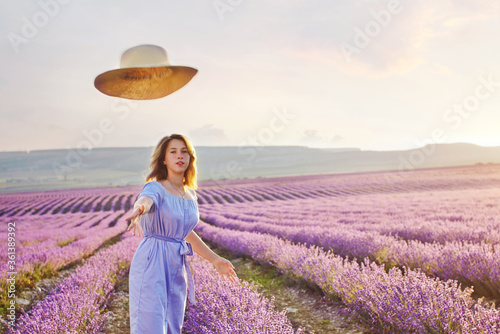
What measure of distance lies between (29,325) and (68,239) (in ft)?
20.7

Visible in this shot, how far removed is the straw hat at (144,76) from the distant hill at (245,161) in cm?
8338

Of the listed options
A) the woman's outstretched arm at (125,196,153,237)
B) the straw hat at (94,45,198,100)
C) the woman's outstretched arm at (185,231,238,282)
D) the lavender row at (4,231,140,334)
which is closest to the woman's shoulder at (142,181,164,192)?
the woman's outstretched arm at (125,196,153,237)

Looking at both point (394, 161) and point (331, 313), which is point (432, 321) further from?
point (394, 161)

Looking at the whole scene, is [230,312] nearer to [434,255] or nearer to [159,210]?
[159,210]

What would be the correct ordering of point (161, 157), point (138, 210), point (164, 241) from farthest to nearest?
1. point (161, 157)
2. point (164, 241)
3. point (138, 210)

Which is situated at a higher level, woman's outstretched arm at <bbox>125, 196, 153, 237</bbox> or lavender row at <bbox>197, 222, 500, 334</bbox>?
woman's outstretched arm at <bbox>125, 196, 153, 237</bbox>

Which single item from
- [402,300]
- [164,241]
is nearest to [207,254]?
[164,241]

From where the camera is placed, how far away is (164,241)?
185 cm

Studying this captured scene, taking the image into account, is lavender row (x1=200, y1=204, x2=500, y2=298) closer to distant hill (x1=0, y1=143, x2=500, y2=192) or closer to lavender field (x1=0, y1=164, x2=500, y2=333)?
lavender field (x1=0, y1=164, x2=500, y2=333)

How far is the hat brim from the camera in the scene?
5.84 feet

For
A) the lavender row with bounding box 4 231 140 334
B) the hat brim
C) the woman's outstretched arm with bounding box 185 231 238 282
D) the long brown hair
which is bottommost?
the lavender row with bounding box 4 231 140 334

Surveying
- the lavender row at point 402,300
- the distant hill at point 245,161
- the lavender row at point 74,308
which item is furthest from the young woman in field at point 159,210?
the distant hill at point 245,161

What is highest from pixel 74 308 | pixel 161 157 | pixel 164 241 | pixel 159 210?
pixel 161 157

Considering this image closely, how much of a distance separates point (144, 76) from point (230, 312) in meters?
1.86
